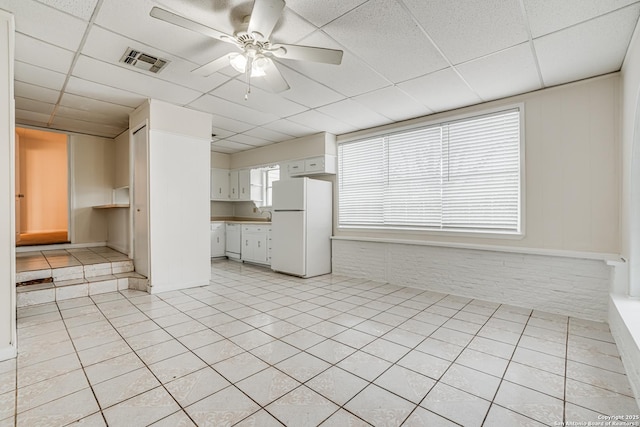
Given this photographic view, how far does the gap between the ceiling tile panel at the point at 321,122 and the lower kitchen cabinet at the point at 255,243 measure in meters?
2.24

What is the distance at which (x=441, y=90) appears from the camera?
142 inches

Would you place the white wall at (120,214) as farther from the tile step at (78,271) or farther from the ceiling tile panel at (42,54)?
the ceiling tile panel at (42,54)

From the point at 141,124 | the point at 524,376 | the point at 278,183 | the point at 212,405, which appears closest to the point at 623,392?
the point at 524,376

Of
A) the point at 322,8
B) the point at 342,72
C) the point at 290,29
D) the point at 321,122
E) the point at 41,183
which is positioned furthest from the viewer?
the point at 41,183

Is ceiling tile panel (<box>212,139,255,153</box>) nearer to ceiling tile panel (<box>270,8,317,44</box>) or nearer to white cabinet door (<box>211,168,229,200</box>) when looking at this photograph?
white cabinet door (<box>211,168,229,200</box>)

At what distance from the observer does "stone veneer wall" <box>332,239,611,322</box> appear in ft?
10.7

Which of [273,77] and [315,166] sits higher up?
[273,77]

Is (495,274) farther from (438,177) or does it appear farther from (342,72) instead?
(342,72)

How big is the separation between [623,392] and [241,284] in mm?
4206

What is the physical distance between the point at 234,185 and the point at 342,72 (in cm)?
491

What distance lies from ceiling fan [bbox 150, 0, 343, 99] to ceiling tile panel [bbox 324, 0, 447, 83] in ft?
0.89

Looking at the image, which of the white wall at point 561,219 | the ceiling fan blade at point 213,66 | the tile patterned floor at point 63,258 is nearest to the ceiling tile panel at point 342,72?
the ceiling fan blade at point 213,66

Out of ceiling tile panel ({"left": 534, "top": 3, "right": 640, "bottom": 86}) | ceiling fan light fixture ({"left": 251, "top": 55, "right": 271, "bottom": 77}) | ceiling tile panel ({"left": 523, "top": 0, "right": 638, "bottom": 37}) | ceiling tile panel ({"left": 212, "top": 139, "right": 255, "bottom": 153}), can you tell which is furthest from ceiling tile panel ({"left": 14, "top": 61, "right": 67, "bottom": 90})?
ceiling tile panel ({"left": 534, "top": 3, "right": 640, "bottom": 86})

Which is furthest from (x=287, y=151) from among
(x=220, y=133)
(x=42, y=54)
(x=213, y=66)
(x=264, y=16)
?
(x=264, y=16)
